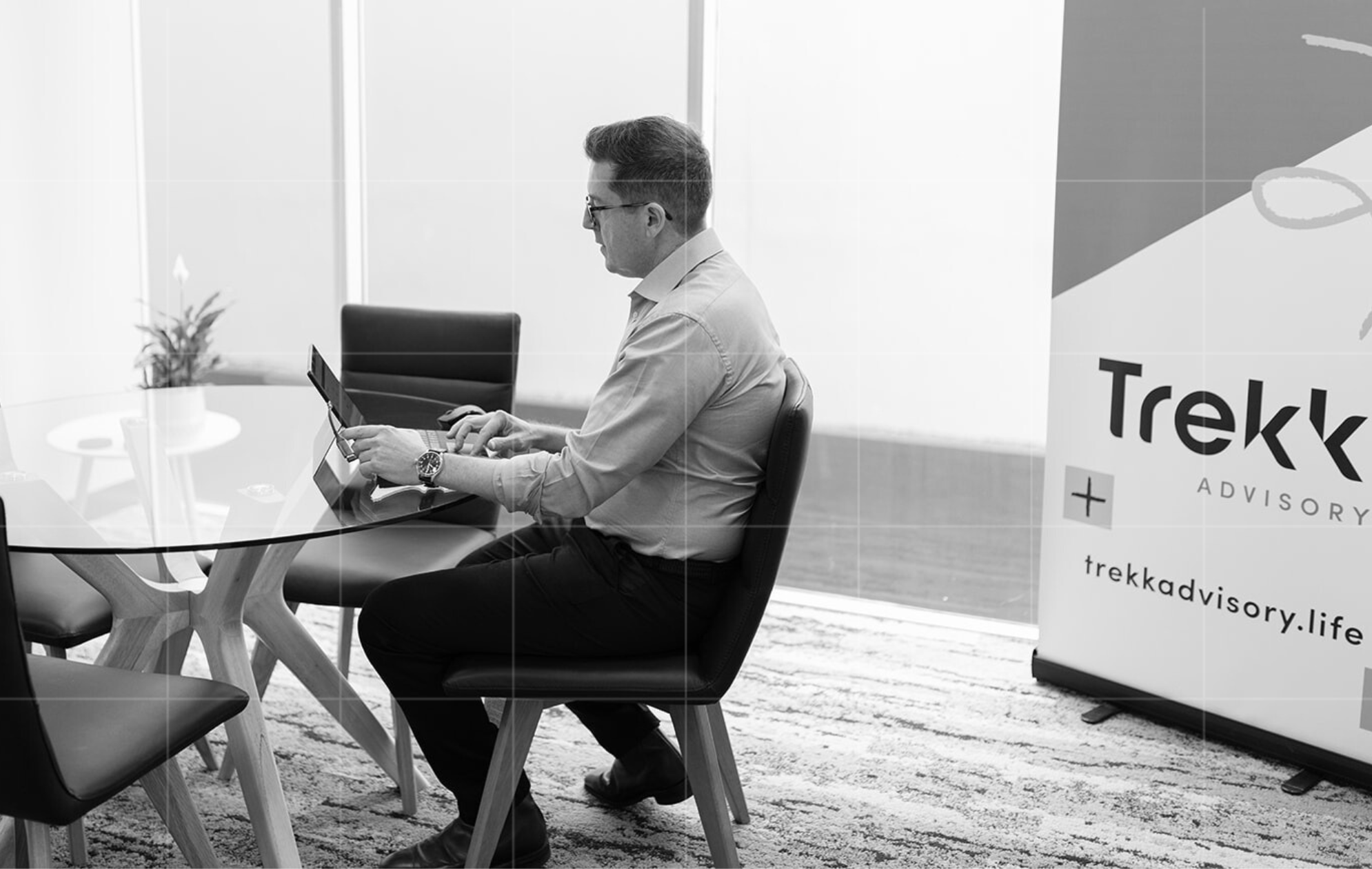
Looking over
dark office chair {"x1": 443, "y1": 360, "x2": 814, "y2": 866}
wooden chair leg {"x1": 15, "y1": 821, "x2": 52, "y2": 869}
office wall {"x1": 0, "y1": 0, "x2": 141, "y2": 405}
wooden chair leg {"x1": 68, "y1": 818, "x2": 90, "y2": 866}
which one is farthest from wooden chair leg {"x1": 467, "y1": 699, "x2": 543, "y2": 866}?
office wall {"x1": 0, "y1": 0, "x2": 141, "y2": 405}

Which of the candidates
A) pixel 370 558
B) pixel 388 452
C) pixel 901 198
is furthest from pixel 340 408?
pixel 901 198

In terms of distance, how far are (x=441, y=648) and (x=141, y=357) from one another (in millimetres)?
2986

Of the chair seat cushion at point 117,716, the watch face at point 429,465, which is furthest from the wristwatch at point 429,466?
the chair seat cushion at point 117,716

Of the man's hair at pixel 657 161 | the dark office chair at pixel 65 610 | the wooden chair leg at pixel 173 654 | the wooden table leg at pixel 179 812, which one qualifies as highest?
the man's hair at pixel 657 161

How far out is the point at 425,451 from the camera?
2199 mm

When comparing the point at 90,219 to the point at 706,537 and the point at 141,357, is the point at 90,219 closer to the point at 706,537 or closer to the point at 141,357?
the point at 141,357

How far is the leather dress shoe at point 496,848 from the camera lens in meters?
2.34

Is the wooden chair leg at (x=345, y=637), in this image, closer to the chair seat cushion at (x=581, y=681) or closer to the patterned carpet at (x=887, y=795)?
the patterned carpet at (x=887, y=795)

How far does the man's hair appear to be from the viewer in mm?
2193

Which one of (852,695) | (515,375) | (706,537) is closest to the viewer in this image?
(706,537)

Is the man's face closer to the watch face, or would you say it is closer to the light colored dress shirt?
the light colored dress shirt

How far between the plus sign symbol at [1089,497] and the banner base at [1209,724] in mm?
394

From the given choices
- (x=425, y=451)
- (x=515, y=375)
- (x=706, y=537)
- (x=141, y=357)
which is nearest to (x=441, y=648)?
(x=425, y=451)

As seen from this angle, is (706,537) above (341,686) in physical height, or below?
above
